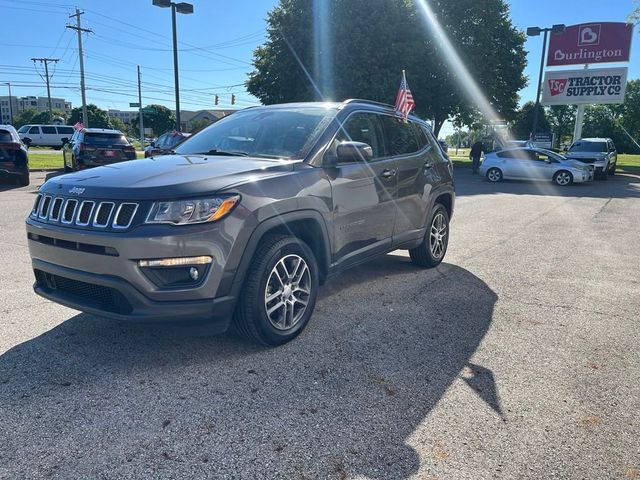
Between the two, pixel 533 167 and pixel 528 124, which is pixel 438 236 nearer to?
pixel 533 167

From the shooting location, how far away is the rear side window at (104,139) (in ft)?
49.4

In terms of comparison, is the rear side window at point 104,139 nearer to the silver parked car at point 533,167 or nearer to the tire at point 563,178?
the silver parked car at point 533,167

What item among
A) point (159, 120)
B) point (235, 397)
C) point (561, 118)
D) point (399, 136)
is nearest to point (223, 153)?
point (399, 136)

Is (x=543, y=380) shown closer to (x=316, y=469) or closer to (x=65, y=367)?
(x=316, y=469)

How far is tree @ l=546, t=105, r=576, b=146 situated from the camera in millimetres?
79125

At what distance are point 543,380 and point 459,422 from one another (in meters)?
0.87

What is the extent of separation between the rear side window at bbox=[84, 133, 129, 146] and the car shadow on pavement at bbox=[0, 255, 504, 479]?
12.4 metres

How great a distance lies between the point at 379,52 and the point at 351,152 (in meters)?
23.7

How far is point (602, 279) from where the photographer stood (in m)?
5.75

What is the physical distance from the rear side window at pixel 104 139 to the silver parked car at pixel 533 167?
1380 centimetres

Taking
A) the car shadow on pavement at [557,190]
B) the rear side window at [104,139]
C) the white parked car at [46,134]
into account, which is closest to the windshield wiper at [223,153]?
the car shadow on pavement at [557,190]

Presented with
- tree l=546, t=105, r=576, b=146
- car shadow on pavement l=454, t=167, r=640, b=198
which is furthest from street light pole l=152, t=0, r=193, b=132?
tree l=546, t=105, r=576, b=146

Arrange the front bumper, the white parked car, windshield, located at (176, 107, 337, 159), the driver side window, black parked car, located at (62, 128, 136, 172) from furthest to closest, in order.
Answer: the white parked car, black parked car, located at (62, 128, 136, 172), the driver side window, windshield, located at (176, 107, 337, 159), the front bumper

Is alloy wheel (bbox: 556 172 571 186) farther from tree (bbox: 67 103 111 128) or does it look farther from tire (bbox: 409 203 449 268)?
tree (bbox: 67 103 111 128)
